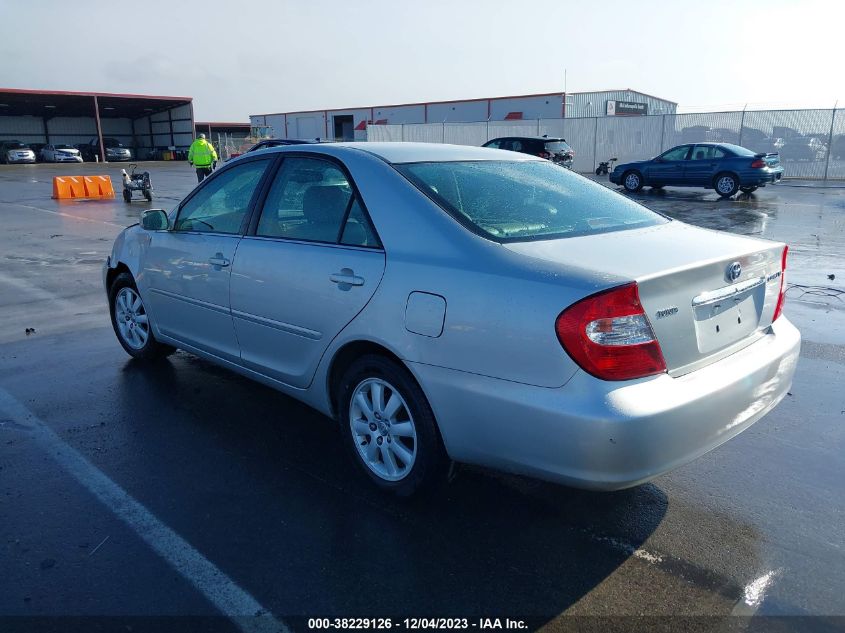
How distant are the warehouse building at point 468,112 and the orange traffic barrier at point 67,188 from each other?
2517 cm

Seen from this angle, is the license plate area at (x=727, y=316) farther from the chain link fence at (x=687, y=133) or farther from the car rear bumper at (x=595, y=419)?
the chain link fence at (x=687, y=133)

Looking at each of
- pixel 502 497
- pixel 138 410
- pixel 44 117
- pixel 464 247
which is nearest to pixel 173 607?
pixel 502 497

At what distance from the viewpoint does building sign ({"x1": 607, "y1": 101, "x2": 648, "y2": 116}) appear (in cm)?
4466

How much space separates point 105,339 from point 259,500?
11.4ft

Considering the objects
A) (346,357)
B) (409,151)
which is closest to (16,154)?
(409,151)

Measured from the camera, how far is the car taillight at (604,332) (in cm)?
257

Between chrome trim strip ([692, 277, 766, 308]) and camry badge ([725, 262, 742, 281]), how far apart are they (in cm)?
4

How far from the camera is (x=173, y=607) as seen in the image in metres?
2.61

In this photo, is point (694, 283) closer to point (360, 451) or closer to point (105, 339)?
point (360, 451)

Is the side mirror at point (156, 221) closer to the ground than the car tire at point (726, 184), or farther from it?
farther from it

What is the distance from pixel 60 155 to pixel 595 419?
52527 millimetres

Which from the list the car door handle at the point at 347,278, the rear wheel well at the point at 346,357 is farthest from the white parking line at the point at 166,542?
the car door handle at the point at 347,278

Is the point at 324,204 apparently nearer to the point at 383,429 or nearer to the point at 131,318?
the point at 383,429

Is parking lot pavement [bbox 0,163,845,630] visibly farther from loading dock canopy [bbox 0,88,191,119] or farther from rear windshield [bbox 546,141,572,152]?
loading dock canopy [bbox 0,88,191,119]
